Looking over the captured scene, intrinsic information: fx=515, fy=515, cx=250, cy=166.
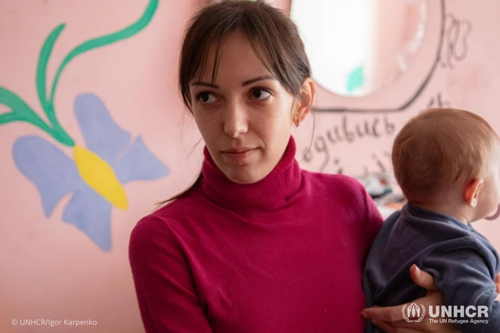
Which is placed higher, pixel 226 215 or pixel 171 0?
pixel 171 0

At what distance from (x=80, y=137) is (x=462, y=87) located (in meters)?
1.52

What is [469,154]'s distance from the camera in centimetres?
100

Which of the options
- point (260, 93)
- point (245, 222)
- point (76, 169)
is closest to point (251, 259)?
point (245, 222)

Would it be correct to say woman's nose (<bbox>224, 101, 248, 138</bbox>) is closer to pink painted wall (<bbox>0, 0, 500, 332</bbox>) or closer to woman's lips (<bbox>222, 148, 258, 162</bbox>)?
woman's lips (<bbox>222, 148, 258, 162</bbox>)

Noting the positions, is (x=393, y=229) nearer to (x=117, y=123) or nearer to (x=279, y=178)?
(x=279, y=178)

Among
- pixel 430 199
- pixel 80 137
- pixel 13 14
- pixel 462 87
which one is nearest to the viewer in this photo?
pixel 430 199

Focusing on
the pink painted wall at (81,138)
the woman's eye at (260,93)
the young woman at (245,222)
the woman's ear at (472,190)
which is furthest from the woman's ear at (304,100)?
the pink painted wall at (81,138)

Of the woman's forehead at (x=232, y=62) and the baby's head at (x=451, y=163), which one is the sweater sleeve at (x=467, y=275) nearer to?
the baby's head at (x=451, y=163)

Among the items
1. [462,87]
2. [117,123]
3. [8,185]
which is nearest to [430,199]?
[117,123]

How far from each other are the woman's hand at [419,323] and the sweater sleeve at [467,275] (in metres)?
0.02

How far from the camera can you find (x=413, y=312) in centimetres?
97

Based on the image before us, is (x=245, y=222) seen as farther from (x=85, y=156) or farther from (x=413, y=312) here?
(x=85, y=156)

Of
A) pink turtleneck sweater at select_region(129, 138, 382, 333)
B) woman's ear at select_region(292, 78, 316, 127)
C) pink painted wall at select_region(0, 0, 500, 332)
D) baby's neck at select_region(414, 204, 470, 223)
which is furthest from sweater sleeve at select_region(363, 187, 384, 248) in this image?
pink painted wall at select_region(0, 0, 500, 332)

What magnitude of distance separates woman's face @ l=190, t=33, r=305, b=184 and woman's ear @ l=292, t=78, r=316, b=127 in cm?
6
